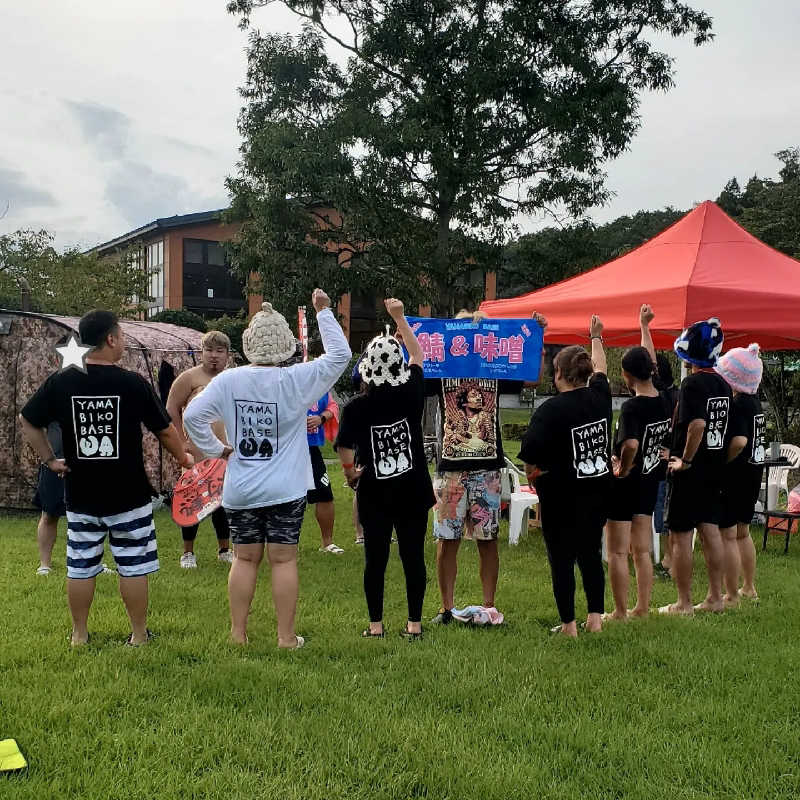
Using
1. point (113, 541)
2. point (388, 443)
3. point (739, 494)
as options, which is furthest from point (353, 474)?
point (739, 494)

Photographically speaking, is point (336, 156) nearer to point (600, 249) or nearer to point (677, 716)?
point (600, 249)

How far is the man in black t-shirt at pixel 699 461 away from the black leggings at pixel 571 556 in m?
0.95

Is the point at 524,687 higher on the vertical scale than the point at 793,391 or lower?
lower

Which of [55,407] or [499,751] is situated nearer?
[499,751]

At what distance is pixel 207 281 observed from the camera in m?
39.2

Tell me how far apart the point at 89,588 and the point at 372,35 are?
17.0 metres

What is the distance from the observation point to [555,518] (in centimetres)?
450

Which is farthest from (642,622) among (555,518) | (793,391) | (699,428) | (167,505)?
(793,391)

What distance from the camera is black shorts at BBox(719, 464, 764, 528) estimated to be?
17.6 ft

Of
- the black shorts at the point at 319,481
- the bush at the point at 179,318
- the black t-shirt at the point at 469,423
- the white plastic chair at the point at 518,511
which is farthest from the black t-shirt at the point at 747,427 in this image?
the bush at the point at 179,318

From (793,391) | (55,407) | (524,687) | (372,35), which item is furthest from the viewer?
(372,35)

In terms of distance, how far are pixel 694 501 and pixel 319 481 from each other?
10.9 feet

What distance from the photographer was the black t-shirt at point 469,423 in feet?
15.5

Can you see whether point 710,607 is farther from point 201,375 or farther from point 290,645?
point 201,375
